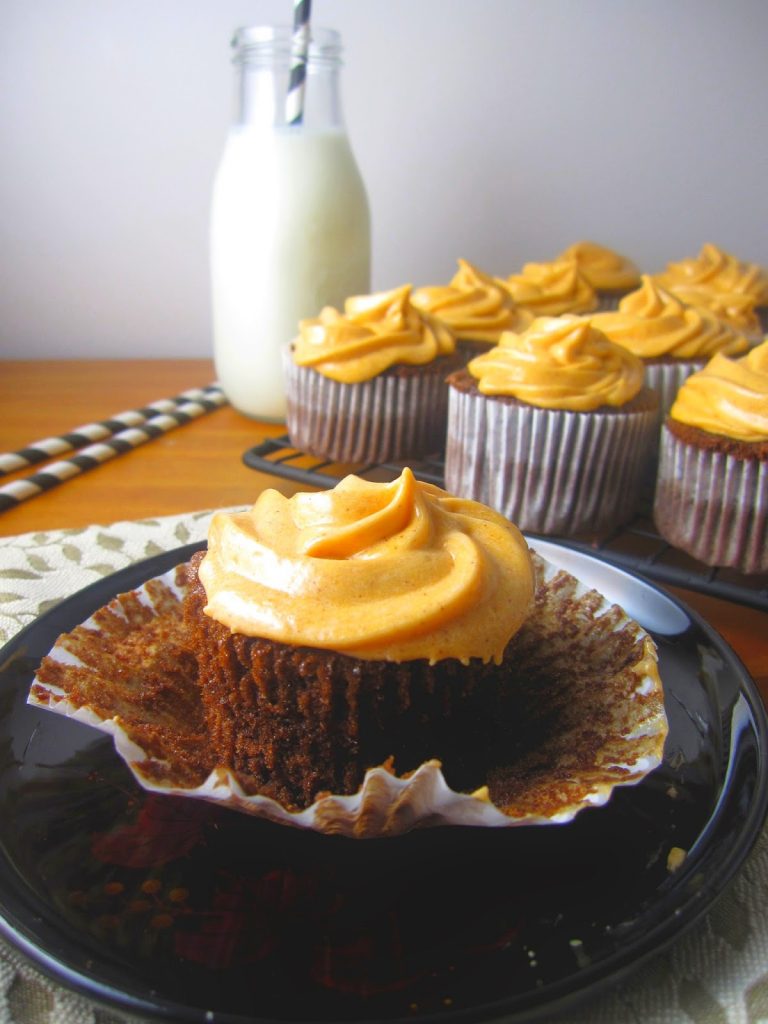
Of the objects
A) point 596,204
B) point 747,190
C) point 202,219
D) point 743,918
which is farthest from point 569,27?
point 743,918

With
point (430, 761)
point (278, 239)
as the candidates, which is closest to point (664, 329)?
point (278, 239)

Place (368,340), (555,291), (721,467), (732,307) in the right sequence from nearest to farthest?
(721,467) < (368,340) < (732,307) < (555,291)

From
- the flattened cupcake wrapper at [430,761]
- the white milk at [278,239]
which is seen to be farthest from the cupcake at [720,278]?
the flattened cupcake wrapper at [430,761]

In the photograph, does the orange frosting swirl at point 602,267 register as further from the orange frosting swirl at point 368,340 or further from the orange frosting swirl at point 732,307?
the orange frosting swirl at point 368,340

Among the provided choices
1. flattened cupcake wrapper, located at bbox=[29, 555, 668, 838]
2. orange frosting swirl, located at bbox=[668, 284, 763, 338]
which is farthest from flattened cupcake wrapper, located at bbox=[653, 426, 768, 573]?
orange frosting swirl, located at bbox=[668, 284, 763, 338]

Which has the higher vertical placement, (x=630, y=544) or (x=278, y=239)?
(x=278, y=239)

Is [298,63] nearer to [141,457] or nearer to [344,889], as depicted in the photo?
[141,457]

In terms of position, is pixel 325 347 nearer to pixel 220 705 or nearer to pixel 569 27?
pixel 220 705

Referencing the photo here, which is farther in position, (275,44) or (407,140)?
(407,140)
